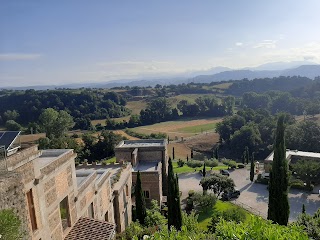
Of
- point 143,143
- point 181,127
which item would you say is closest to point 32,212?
point 143,143

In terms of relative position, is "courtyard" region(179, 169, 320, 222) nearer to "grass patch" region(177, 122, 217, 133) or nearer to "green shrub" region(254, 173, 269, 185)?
"green shrub" region(254, 173, 269, 185)

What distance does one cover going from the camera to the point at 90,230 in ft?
59.8

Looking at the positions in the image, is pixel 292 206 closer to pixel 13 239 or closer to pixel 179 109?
pixel 13 239

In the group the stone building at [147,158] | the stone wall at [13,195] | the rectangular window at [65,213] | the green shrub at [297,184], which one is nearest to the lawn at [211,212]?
the stone building at [147,158]

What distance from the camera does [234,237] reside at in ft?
34.2

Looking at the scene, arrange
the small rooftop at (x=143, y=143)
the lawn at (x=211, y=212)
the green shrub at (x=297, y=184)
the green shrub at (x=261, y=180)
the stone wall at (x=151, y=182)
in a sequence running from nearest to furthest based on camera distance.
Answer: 1. the lawn at (x=211, y=212)
2. the stone wall at (x=151, y=182)
3. the small rooftop at (x=143, y=143)
4. the green shrub at (x=297, y=184)
5. the green shrub at (x=261, y=180)

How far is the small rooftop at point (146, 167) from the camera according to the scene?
36.8 m

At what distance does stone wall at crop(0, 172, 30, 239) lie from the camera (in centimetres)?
889

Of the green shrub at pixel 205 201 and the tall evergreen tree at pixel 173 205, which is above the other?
the tall evergreen tree at pixel 173 205

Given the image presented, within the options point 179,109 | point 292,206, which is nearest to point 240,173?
point 292,206

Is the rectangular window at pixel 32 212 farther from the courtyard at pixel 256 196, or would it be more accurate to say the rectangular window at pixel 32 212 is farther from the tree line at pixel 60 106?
the tree line at pixel 60 106

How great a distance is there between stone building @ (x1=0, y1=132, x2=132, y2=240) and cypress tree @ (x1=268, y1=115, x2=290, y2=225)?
571 inches

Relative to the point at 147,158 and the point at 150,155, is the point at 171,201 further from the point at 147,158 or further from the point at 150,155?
the point at 147,158

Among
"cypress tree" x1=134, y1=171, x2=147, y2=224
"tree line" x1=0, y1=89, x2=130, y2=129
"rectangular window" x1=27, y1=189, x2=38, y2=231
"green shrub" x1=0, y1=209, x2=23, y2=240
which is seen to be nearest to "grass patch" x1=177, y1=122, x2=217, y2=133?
"tree line" x1=0, y1=89, x2=130, y2=129
